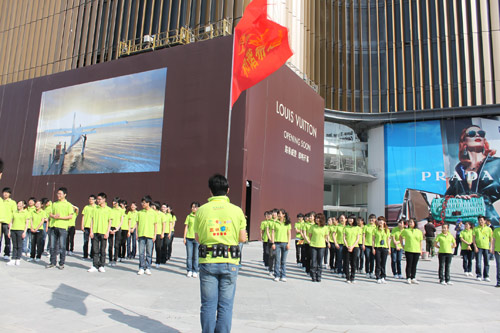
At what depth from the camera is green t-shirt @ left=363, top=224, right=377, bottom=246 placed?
10031 millimetres

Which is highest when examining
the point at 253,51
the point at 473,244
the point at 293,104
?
the point at 293,104

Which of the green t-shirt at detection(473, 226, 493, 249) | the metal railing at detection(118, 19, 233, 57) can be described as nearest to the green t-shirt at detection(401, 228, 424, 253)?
the green t-shirt at detection(473, 226, 493, 249)

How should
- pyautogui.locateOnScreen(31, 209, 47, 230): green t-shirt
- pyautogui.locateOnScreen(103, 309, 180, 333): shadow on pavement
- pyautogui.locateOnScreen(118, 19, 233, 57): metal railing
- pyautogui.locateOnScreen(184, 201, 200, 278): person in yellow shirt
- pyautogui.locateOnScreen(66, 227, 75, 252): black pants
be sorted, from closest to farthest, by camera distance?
pyautogui.locateOnScreen(103, 309, 180, 333): shadow on pavement → pyautogui.locateOnScreen(184, 201, 200, 278): person in yellow shirt → pyautogui.locateOnScreen(31, 209, 47, 230): green t-shirt → pyautogui.locateOnScreen(66, 227, 75, 252): black pants → pyautogui.locateOnScreen(118, 19, 233, 57): metal railing

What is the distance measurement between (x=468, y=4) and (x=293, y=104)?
739 inches

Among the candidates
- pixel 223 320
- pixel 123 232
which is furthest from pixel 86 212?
pixel 223 320

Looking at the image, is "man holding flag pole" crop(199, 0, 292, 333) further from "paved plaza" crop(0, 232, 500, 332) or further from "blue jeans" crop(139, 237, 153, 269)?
"blue jeans" crop(139, 237, 153, 269)

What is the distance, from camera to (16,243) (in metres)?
9.18

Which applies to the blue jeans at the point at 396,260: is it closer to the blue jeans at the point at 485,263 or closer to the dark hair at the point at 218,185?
the blue jeans at the point at 485,263

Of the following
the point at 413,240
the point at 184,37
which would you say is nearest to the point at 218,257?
the point at 413,240

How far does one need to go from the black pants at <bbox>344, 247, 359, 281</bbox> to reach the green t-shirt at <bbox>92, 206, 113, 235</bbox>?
18.7ft

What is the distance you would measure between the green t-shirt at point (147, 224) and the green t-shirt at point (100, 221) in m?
0.76

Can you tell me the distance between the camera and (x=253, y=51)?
8.24m

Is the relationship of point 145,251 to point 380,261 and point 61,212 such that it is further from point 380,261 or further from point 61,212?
point 380,261

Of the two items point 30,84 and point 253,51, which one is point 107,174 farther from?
point 253,51
